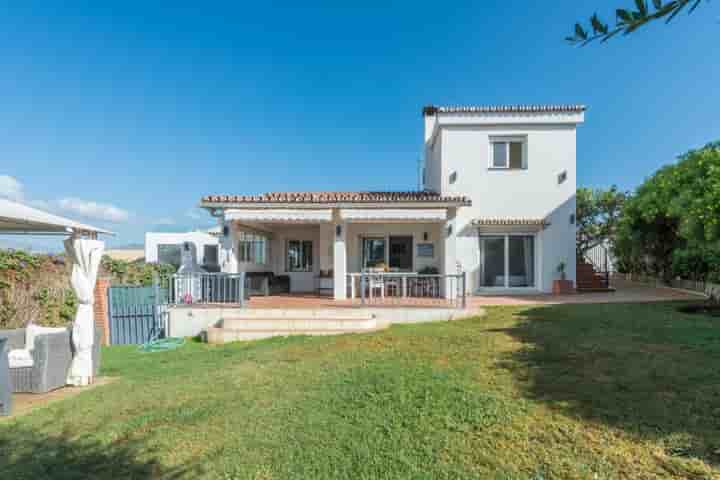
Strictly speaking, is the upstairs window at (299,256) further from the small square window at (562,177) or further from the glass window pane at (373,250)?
the small square window at (562,177)

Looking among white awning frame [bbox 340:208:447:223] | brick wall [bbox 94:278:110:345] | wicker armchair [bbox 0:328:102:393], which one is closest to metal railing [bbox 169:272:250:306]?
brick wall [bbox 94:278:110:345]

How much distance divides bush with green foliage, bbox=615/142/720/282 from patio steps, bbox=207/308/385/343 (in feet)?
42.9

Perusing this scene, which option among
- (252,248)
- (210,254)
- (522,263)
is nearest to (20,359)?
(252,248)

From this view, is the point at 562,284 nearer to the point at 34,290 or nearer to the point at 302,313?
the point at 302,313

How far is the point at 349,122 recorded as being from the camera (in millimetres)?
31297

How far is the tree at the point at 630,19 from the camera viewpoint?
5.90 ft

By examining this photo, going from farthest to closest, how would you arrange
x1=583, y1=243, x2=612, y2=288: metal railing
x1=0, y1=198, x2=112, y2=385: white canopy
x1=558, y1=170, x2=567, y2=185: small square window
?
x1=583, y1=243, x2=612, y2=288: metal railing
x1=558, y1=170, x2=567, y2=185: small square window
x1=0, y1=198, x2=112, y2=385: white canopy

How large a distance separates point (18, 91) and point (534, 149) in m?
30.9

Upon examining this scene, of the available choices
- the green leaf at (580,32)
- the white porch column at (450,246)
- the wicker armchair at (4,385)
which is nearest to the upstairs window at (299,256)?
the white porch column at (450,246)

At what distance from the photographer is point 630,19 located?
1.94 metres

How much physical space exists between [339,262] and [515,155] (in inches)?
489

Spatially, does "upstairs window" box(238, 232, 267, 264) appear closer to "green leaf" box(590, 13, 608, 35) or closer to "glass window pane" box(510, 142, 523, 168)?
"glass window pane" box(510, 142, 523, 168)

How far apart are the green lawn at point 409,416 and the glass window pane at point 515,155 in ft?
40.9

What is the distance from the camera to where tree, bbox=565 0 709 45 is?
1.80 metres
